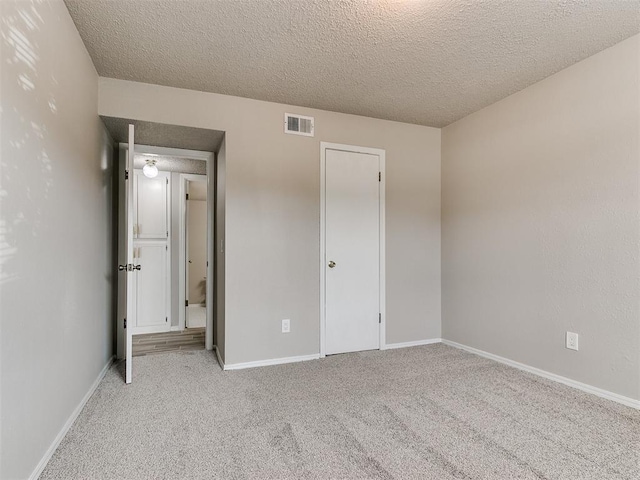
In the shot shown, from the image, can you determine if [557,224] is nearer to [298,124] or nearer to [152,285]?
[298,124]

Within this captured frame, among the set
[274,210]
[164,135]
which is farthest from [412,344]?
[164,135]

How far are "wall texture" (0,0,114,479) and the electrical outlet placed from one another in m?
3.29

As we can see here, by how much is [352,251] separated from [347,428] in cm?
176

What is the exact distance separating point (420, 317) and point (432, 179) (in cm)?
156

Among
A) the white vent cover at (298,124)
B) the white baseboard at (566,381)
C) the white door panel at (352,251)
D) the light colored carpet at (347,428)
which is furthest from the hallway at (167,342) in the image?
the white baseboard at (566,381)

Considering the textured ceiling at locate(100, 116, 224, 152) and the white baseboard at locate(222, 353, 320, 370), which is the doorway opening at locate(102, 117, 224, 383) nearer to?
the textured ceiling at locate(100, 116, 224, 152)

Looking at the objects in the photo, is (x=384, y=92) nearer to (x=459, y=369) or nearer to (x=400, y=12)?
(x=400, y=12)

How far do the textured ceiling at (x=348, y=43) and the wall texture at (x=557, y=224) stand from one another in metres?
0.26

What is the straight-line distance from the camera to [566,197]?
249 centimetres

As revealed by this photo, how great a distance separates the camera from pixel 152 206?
14.3 ft

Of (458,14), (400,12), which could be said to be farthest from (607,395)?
(400,12)

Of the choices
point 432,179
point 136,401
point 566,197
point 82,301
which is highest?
point 432,179

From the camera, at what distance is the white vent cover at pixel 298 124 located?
3.10 m

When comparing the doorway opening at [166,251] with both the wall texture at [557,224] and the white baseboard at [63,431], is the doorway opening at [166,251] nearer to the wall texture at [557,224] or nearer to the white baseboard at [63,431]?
the white baseboard at [63,431]
